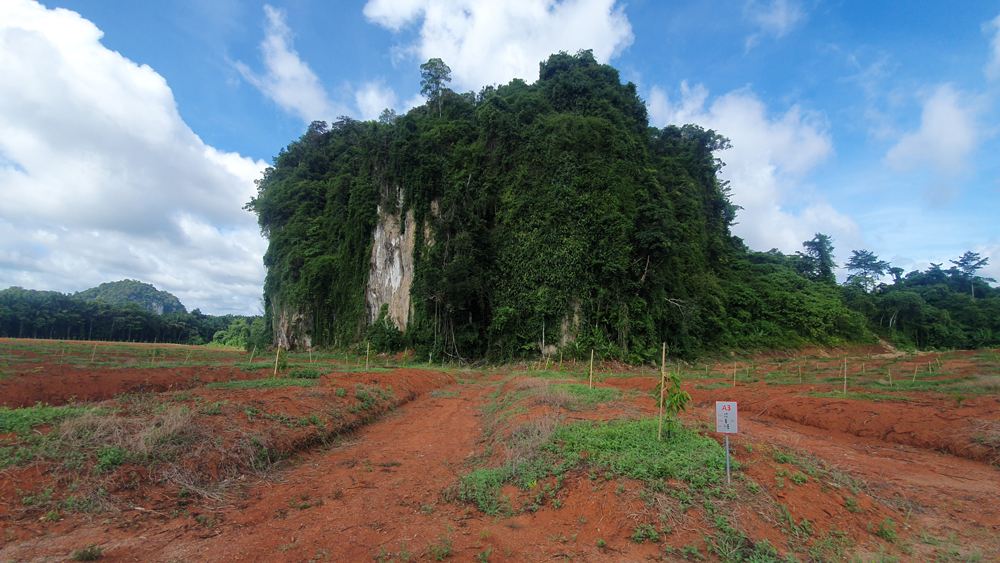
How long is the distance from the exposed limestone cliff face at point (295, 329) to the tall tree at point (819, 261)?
47.3 m

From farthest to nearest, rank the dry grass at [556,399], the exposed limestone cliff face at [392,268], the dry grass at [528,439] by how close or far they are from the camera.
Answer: the exposed limestone cliff face at [392,268], the dry grass at [556,399], the dry grass at [528,439]

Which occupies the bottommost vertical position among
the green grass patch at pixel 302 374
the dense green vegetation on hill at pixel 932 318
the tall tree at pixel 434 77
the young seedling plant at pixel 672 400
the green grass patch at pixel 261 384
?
the green grass patch at pixel 302 374

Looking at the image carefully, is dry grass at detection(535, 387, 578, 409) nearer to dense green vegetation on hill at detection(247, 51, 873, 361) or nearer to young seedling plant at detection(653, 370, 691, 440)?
young seedling plant at detection(653, 370, 691, 440)

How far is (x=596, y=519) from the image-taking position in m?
4.61

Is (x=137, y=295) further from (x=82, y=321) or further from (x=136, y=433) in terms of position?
(x=136, y=433)

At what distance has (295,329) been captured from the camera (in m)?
35.6

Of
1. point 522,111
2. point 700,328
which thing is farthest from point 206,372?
point 700,328

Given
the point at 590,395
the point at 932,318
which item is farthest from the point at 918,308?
the point at 590,395

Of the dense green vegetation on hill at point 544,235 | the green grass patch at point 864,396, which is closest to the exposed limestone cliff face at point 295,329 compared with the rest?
the dense green vegetation on hill at point 544,235

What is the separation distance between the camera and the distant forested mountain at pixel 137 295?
9825cm

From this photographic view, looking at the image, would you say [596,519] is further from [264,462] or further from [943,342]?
[943,342]

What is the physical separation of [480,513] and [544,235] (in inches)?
830

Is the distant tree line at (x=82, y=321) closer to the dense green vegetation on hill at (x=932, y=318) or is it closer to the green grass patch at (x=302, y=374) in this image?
the green grass patch at (x=302, y=374)

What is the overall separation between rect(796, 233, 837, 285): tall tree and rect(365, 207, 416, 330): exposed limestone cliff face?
37650 millimetres
